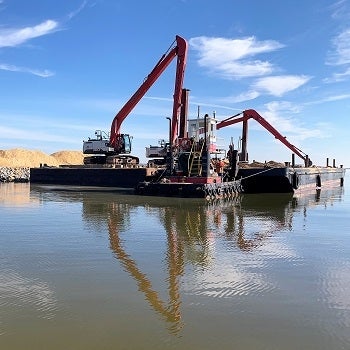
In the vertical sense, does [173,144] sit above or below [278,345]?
above

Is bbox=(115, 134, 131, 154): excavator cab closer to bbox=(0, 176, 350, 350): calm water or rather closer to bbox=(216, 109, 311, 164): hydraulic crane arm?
bbox=(216, 109, 311, 164): hydraulic crane arm

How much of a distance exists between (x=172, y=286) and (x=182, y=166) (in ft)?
65.4

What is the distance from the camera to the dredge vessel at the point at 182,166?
25578 millimetres

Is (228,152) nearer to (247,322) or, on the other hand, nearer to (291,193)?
(291,193)

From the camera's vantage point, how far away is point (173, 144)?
28.2 m

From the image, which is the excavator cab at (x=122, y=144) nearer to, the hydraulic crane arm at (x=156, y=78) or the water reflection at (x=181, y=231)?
the hydraulic crane arm at (x=156, y=78)

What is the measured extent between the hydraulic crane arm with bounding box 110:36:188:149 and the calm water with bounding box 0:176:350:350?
16.3 metres

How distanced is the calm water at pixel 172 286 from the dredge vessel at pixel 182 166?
11266mm

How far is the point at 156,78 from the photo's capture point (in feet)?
109

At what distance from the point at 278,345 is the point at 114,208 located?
15.4 metres

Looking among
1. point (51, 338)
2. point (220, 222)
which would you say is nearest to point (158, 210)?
point (220, 222)

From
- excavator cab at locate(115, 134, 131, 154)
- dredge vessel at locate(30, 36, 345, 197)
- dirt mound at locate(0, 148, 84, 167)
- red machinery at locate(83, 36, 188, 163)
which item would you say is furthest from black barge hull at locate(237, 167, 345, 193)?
dirt mound at locate(0, 148, 84, 167)

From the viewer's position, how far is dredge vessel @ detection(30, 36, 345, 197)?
83.9ft

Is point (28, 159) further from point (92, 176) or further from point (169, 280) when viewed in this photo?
point (169, 280)
